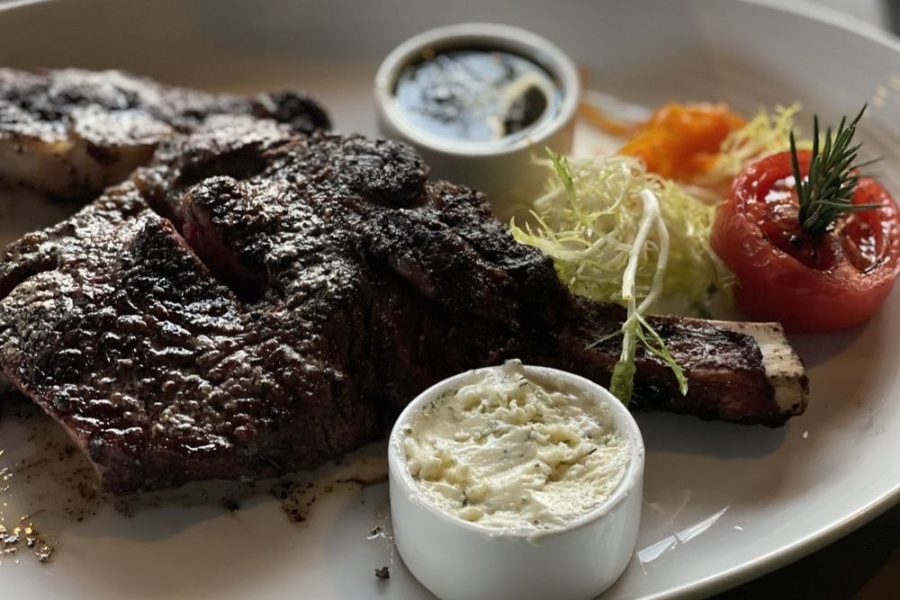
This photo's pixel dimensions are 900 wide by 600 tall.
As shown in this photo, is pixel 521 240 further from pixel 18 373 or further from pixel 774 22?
pixel 774 22

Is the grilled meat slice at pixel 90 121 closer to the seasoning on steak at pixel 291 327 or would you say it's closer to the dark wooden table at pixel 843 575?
the seasoning on steak at pixel 291 327

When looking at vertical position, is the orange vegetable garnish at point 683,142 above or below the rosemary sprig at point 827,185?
below

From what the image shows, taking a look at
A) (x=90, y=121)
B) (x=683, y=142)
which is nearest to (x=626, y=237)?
(x=683, y=142)

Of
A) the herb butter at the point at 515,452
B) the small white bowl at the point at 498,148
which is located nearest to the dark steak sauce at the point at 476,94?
the small white bowl at the point at 498,148

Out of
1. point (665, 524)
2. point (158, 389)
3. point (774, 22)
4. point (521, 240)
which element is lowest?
point (665, 524)

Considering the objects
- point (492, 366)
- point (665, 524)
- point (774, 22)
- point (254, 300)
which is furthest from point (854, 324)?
point (254, 300)

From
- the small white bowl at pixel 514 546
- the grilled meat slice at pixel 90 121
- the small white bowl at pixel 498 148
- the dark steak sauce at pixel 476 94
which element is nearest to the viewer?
the small white bowl at pixel 514 546
